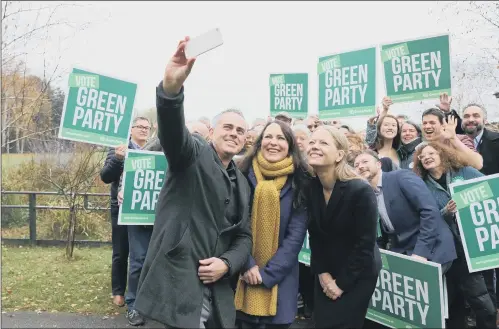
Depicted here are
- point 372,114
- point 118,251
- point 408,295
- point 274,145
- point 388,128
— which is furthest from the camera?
point 372,114

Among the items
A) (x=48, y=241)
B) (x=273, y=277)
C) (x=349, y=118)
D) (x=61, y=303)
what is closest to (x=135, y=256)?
(x=61, y=303)

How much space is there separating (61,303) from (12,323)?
2.39 ft

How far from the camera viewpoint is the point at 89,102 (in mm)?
5566

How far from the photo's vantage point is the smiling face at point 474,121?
5699 millimetres

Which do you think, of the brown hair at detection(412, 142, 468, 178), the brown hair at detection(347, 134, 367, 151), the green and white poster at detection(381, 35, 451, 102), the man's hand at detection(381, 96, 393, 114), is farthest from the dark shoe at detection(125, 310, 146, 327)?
the green and white poster at detection(381, 35, 451, 102)

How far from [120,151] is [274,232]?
266 centimetres

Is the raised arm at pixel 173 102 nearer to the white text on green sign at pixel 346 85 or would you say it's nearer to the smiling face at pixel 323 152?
the smiling face at pixel 323 152

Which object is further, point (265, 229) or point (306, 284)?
point (306, 284)

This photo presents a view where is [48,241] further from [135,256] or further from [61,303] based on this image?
[135,256]

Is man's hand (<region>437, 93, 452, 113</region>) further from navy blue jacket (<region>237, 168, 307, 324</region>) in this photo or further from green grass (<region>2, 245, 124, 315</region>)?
green grass (<region>2, 245, 124, 315</region>)

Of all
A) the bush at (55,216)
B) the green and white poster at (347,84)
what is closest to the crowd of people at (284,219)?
the green and white poster at (347,84)

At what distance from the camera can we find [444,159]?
15.0 ft

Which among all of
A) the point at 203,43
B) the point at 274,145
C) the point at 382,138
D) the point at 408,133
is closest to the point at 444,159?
the point at 408,133

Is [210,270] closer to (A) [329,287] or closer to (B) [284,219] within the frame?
(B) [284,219]
